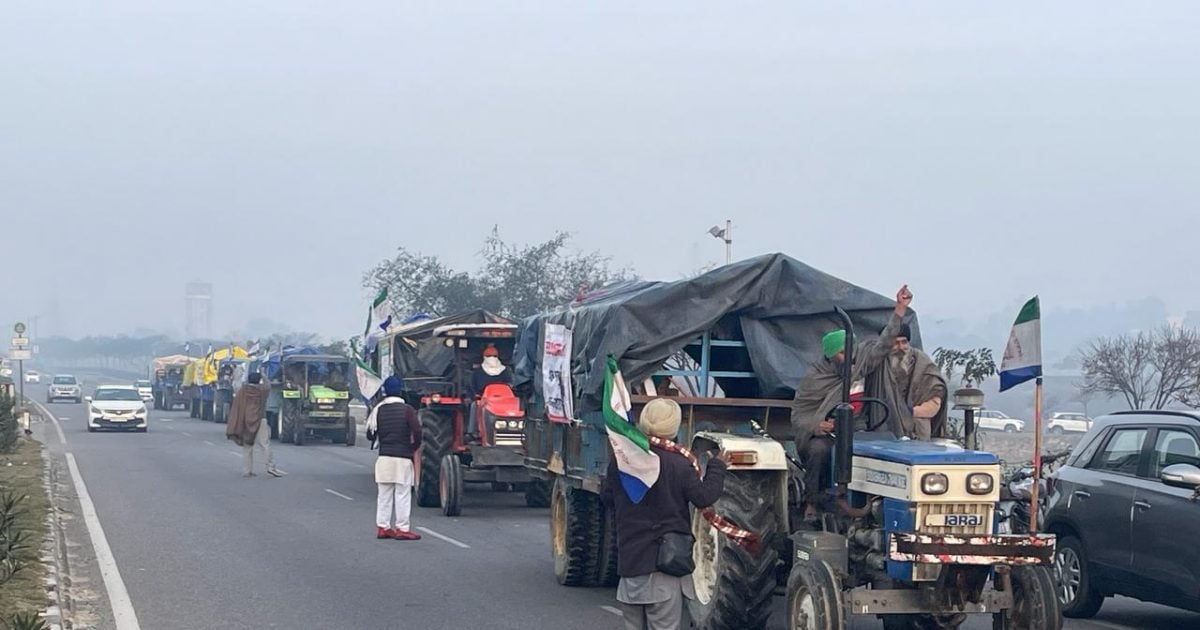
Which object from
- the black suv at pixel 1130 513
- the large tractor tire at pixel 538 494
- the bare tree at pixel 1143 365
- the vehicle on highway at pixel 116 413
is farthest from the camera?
the vehicle on highway at pixel 116 413

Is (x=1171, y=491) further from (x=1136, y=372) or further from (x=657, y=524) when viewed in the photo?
(x=1136, y=372)

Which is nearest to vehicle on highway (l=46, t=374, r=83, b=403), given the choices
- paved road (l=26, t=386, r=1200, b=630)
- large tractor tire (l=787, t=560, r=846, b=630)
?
paved road (l=26, t=386, r=1200, b=630)

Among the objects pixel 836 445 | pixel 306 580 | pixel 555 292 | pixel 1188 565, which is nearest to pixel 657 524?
pixel 836 445

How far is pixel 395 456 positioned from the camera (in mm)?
17562

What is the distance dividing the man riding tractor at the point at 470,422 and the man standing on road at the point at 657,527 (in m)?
12.1

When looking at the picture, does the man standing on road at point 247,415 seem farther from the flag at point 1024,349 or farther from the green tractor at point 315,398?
the flag at point 1024,349

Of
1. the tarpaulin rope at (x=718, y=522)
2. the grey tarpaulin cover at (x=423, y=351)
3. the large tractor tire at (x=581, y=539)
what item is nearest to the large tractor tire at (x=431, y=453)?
the grey tarpaulin cover at (x=423, y=351)

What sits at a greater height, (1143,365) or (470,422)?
(1143,365)

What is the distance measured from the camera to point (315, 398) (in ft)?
140

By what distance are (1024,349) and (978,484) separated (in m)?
1.34

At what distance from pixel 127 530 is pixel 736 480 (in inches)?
405

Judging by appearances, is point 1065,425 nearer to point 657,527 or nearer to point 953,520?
point 953,520

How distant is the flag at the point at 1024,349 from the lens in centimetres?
984

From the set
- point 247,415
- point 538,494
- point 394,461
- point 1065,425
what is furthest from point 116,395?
point 1065,425
